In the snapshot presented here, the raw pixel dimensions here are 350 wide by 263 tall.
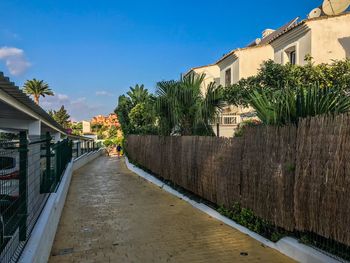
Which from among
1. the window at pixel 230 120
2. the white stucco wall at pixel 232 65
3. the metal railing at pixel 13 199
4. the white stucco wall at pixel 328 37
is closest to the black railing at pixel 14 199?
the metal railing at pixel 13 199

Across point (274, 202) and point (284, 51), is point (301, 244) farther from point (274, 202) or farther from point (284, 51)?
point (284, 51)

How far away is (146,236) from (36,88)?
6268 centimetres

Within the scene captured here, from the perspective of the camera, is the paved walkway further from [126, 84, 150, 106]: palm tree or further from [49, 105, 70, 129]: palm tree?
[49, 105, 70, 129]: palm tree

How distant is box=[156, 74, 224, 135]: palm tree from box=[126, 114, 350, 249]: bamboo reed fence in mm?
1906

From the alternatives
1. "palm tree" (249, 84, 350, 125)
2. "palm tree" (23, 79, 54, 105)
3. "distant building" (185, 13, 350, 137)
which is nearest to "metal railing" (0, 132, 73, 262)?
"palm tree" (249, 84, 350, 125)

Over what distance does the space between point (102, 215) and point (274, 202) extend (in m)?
4.35

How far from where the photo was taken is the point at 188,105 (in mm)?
10781

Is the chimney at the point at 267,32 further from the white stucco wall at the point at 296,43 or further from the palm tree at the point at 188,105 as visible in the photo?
the palm tree at the point at 188,105

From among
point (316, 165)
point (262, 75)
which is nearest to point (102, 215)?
point (316, 165)

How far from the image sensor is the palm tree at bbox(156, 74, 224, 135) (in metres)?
10.3

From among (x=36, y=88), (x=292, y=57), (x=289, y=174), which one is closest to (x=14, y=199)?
(x=289, y=174)

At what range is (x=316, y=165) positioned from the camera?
15.3 feet

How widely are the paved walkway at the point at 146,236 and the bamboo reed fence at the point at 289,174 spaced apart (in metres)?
0.66

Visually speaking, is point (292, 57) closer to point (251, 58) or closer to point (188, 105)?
point (251, 58)
